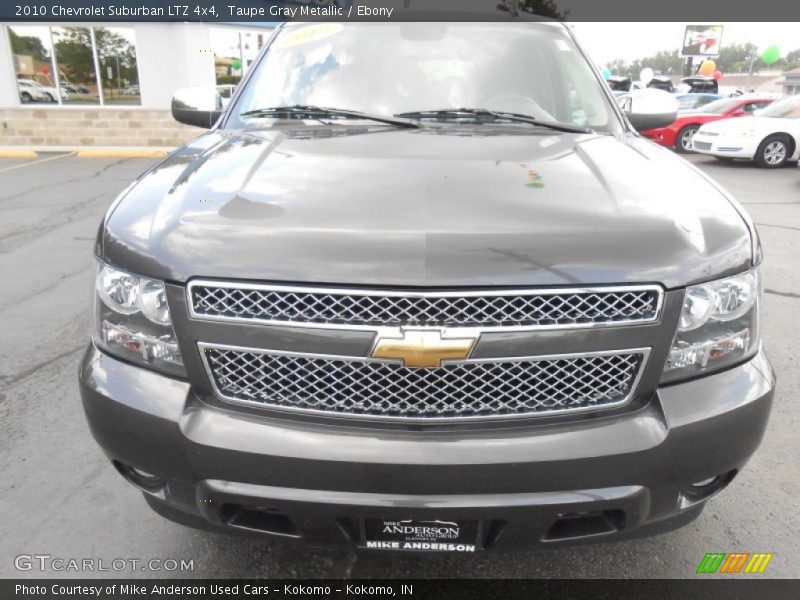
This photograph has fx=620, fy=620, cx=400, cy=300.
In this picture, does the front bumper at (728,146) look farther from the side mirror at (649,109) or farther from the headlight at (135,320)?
the headlight at (135,320)

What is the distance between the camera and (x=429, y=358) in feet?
5.07

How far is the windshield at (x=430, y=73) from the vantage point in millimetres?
2748

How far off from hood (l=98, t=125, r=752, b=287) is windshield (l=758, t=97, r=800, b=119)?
13.5m

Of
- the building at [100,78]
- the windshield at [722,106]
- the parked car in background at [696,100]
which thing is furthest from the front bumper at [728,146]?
the building at [100,78]

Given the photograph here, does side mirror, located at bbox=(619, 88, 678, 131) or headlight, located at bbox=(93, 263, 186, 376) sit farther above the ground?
side mirror, located at bbox=(619, 88, 678, 131)

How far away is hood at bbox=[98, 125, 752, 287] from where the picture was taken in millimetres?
1556

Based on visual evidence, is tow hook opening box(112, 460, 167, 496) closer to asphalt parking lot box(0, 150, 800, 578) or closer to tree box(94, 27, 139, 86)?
asphalt parking lot box(0, 150, 800, 578)

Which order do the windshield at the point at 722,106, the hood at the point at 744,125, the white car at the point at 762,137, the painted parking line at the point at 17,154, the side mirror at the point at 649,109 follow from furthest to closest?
the windshield at the point at 722,106
the painted parking line at the point at 17,154
the hood at the point at 744,125
the white car at the point at 762,137
the side mirror at the point at 649,109

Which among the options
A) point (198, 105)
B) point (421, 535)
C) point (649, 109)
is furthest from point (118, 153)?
point (421, 535)

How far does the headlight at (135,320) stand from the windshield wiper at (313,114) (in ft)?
3.80

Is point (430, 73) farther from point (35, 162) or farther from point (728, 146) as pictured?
point (35, 162)

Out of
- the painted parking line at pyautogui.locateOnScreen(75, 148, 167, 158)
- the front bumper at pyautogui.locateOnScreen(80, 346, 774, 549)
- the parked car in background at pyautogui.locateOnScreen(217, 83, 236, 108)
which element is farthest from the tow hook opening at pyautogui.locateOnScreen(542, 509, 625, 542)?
the painted parking line at pyautogui.locateOnScreen(75, 148, 167, 158)

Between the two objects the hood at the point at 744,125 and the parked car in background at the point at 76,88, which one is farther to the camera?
the parked car in background at the point at 76,88

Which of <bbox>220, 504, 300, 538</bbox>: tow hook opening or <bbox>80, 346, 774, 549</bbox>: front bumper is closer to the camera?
<bbox>80, 346, 774, 549</bbox>: front bumper
